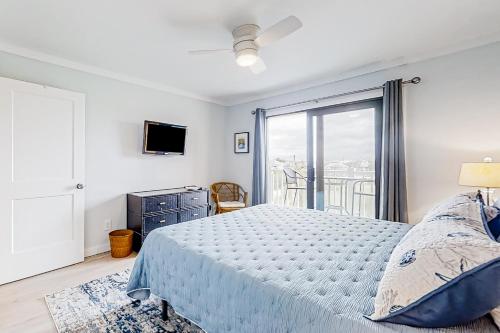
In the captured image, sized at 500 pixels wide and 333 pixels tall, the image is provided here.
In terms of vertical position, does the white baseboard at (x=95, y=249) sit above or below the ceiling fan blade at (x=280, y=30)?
below

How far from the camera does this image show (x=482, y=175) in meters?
2.16

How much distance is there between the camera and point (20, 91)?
8.69 feet

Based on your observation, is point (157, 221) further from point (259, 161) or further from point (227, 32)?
point (227, 32)

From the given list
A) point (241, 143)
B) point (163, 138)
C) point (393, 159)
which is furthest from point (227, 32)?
point (241, 143)

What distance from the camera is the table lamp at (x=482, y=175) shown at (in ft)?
6.93

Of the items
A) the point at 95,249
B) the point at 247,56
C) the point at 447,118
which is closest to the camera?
the point at 247,56

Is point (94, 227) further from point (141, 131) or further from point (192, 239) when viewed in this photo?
point (192, 239)

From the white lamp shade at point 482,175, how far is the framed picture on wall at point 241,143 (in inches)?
127

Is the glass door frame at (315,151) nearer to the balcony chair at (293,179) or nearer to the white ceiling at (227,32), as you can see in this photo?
the balcony chair at (293,179)

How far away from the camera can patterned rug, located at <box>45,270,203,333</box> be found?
1.87 m

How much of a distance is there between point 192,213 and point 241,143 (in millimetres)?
1676

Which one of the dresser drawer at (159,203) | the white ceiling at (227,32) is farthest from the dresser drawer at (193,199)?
the white ceiling at (227,32)

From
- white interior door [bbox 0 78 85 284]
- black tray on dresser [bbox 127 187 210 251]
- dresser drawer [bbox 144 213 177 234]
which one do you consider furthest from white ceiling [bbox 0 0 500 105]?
dresser drawer [bbox 144 213 177 234]

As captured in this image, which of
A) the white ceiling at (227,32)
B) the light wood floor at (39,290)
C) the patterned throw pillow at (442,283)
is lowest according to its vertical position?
the light wood floor at (39,290)
